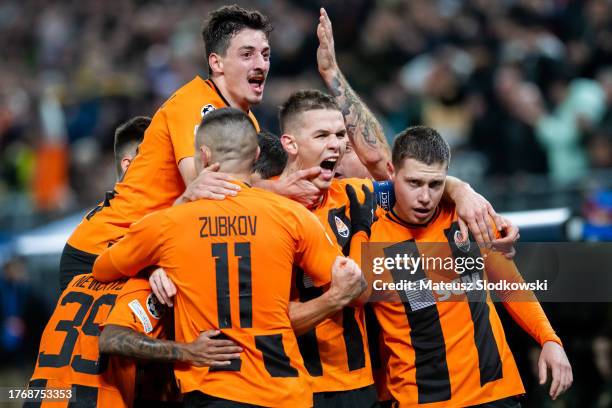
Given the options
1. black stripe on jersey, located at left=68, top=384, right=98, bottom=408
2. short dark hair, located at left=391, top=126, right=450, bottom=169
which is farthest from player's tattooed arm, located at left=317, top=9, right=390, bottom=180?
black stripe on jersey, located at left=68, top=384, right=98, bottom=408

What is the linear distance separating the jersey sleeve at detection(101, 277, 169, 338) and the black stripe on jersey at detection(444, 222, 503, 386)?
1.57 m

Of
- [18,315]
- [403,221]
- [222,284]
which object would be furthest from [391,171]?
[18,315]

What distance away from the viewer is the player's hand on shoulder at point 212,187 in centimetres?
458

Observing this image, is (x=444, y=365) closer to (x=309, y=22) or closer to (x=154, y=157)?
(x=154, y=157)

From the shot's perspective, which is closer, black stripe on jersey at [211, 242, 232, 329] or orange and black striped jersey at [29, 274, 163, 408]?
black stripe on jersey at [211, 242, 232, 329]

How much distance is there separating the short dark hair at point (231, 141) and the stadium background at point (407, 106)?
2913mm

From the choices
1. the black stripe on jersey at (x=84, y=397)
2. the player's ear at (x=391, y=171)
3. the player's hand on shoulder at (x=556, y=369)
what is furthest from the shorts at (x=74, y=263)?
the player's hand on shoulder at (x=556, y=369)

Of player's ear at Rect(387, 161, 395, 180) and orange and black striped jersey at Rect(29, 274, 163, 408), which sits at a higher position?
player's ear at Rect(387, 161, 395, 180)

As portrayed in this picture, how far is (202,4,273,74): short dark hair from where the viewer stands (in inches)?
231

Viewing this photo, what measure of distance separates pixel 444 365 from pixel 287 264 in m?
1.07

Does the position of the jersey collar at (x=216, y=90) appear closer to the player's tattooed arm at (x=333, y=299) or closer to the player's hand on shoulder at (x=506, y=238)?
the player's tattooed arm at (x=333, y=299)

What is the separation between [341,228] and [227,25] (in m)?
1.51

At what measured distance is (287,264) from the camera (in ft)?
15.1

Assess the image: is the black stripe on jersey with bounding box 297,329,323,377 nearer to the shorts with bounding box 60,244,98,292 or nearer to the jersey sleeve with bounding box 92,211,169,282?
the jersey sleeve with bounding box 92,211,169,282
